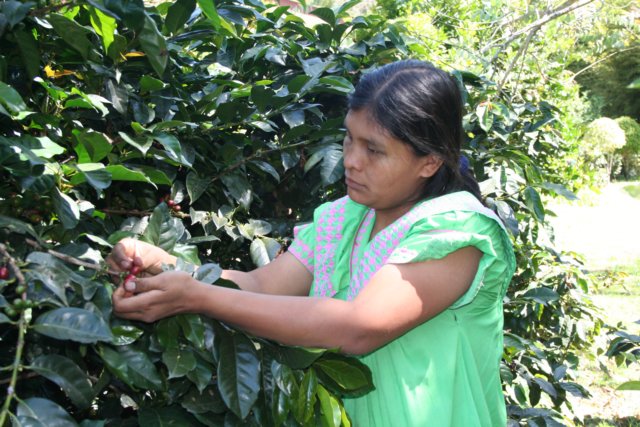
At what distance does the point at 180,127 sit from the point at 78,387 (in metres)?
0.90

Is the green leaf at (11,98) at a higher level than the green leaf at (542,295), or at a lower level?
higher

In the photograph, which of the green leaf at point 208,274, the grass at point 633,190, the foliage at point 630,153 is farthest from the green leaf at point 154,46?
the foliage at point 630,153

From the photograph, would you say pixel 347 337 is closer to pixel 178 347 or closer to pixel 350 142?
pixel 178 347

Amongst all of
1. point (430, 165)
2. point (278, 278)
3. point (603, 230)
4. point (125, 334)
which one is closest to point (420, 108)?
point (430, 165)

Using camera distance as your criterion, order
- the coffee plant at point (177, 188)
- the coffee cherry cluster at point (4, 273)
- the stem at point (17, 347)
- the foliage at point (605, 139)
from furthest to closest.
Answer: the foliage at point (605, 139)
the coffee plant at point (177, 188)
the coffee cherry cluster at point (4, 273)
the stem at point (17, 347)

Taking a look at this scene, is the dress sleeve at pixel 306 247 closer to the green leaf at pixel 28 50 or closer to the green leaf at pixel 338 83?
the green leaf at pixel 338 83

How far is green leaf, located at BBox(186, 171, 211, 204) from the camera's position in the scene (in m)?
1.96

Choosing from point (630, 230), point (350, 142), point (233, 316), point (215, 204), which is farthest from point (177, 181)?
point (630, 230)

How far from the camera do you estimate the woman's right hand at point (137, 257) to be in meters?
1.44

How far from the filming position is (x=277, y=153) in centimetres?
230

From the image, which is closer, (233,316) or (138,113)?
(233,316)

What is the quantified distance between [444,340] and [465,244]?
0.77 ft

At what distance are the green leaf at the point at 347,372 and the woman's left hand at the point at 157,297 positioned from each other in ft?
0.96

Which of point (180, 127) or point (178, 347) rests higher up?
point (180, 127)
